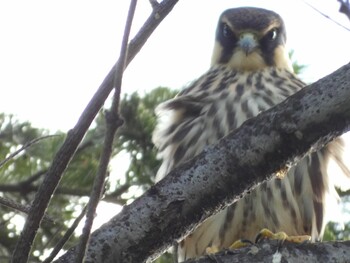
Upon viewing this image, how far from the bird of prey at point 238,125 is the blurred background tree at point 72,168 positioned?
171mm

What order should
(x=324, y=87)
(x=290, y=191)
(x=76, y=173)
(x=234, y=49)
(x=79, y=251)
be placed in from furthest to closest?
(x=234, y=49), (x=76, y=173), (x=290, y=191), (x=324, y=87), (x=79, y=251)

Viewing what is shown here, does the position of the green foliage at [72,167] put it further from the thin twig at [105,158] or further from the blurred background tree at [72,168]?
the thin twig at [105,158]

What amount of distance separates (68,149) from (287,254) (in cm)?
72

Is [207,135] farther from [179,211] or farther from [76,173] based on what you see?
[179,211]

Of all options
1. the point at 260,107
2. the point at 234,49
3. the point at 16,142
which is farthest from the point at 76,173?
the point at 234,49

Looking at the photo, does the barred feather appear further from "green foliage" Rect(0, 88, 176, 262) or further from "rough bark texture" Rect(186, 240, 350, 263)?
"rough bark texture" Rect(186, 240, 350, 263)

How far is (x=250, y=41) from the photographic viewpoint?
447 cm

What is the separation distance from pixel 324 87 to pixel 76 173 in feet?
5.96

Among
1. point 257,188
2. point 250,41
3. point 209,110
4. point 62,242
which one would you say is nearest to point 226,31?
point 250,41

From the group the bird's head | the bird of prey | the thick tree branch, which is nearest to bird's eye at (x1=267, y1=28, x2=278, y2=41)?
the bird's head

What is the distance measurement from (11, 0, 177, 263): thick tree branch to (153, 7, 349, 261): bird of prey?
1575mm

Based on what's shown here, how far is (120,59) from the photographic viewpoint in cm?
194

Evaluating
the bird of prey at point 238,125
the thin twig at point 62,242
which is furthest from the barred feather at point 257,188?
the thin twig at point 62,242

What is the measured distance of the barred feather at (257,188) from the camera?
141 inches
